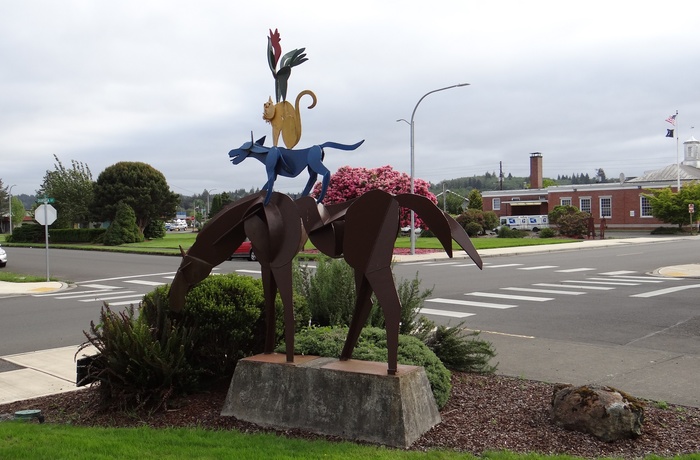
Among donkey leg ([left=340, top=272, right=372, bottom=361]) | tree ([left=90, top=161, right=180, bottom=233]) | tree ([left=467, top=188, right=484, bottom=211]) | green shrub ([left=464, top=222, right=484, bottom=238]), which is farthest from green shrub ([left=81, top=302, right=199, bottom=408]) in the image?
tree ([left=467, top=188, right=484, bottom=211])

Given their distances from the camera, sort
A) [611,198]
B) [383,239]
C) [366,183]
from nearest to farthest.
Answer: [383,239] → [366,183] → [611,198]

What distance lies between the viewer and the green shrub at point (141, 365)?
239 inches

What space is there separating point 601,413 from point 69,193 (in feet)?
202

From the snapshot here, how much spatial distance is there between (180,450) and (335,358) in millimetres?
1730

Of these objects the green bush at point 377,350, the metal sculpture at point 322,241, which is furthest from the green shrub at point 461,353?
the metal sculpture at point 322,241

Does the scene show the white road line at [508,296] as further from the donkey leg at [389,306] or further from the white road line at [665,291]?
the donkey leg at [389,306]

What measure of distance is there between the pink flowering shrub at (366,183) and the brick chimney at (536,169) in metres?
47.6

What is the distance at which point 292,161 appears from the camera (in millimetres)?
5996

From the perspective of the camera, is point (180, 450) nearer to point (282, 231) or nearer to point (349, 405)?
point (349, 405)

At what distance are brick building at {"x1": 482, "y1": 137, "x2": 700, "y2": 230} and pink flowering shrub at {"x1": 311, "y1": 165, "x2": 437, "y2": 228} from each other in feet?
107

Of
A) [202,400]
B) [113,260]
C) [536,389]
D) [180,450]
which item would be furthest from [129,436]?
[113,260]

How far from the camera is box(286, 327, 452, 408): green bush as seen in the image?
5.91 meters

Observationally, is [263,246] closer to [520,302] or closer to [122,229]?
[520,302]

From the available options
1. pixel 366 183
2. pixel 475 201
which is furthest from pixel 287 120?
pixel 475 201
